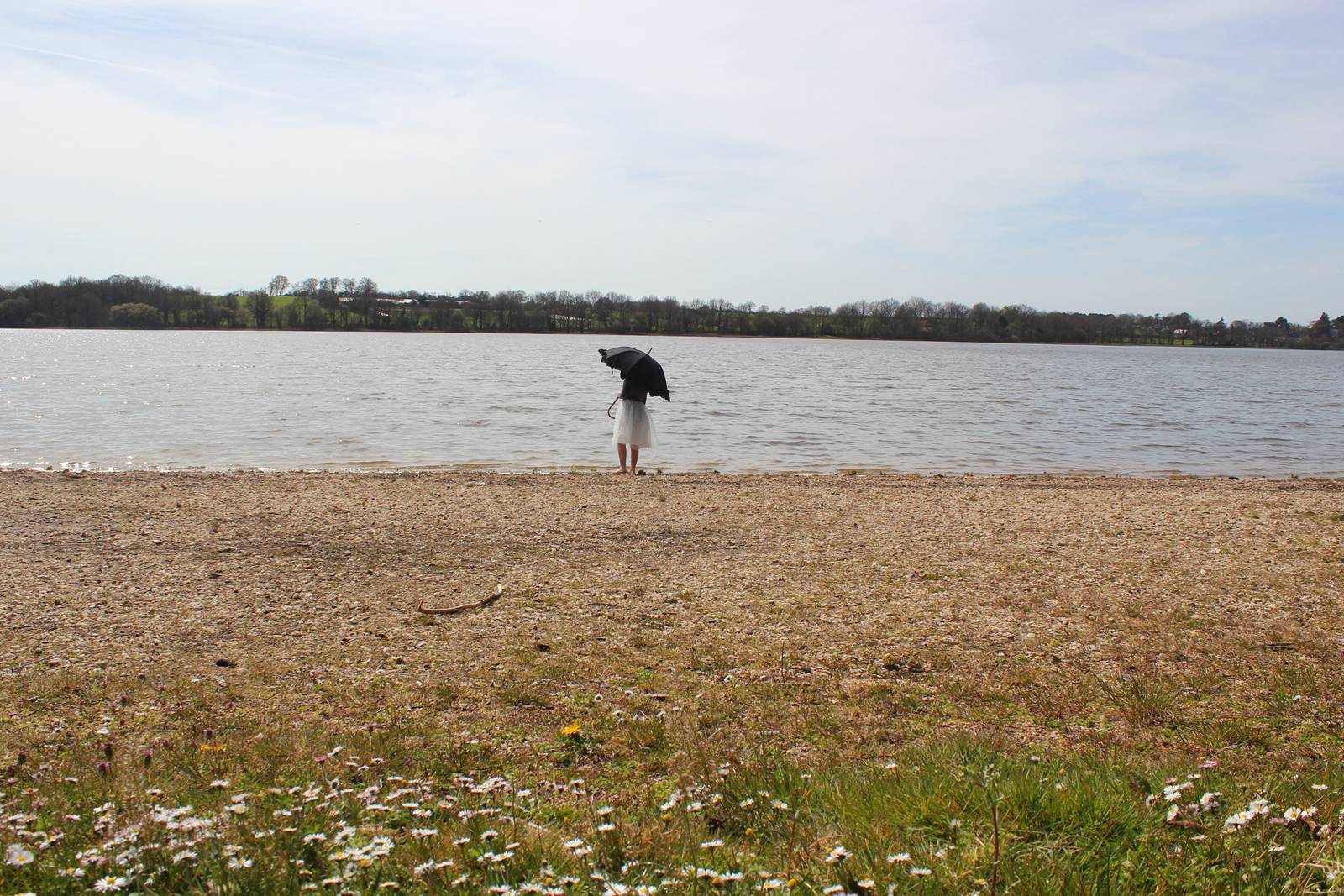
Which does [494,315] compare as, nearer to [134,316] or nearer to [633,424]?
[134,316]

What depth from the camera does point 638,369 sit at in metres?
14.0

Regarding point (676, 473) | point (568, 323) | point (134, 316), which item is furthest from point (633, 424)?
point (134, 316)

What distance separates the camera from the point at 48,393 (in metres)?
32.3

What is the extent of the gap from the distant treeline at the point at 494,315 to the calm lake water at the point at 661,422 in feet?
308

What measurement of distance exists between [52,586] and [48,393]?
30642 millimetres

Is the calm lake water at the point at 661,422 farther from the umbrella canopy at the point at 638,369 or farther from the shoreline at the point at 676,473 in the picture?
the umbrella canopy at the point at 638,369

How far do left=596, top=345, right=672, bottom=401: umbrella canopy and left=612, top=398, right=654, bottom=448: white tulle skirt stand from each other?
53cm

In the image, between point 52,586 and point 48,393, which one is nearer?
point 52,586

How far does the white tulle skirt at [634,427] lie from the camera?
579 inches

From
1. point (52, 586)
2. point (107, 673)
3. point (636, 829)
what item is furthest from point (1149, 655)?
point (52, 586)

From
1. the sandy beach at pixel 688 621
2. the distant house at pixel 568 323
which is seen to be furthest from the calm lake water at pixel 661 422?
the distant house at pixel 568 323

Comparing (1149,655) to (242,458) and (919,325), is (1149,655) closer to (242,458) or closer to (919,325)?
(242,458)

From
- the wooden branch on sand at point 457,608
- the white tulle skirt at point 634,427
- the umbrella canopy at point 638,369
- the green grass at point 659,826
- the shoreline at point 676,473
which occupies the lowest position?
the shoreline at point 676,473

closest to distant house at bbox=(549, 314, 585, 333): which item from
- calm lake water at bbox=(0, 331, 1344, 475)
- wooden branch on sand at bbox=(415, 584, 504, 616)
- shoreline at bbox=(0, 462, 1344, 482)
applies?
calm lake water at bbox=(0, 331, 1344, 475)
